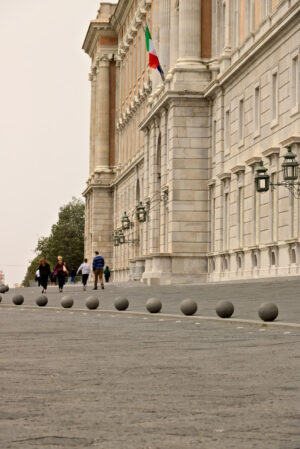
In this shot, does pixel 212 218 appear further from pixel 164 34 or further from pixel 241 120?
pixel 164 34

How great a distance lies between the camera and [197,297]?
114 feet

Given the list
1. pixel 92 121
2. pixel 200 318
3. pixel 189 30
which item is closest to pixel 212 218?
pixel 189 30

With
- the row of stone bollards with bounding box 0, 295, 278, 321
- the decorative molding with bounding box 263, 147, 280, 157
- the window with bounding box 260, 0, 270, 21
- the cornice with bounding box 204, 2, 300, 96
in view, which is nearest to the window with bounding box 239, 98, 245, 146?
the cornice with bounding box 204, 2, 300, 96

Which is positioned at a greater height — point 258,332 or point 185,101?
point 185,101

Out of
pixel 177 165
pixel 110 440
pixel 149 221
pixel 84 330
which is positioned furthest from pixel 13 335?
pixel 149 221

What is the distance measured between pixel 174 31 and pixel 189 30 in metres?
2.95

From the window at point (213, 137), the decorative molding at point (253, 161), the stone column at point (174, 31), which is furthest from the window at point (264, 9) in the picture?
the stone column at point (174, 31)

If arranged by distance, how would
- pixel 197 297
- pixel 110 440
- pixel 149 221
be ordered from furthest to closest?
pixel 149 221 < pixel 197 297 < pixel 110 440

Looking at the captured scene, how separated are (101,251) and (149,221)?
3763 cm

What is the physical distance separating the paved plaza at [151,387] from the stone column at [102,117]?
8159 centimetres

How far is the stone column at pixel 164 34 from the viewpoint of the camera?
63438mm

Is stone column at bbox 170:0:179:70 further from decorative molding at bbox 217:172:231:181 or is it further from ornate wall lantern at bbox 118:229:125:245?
ornate wall lantern at bbox 118:229:125:245

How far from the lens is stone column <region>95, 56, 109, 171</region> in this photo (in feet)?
336

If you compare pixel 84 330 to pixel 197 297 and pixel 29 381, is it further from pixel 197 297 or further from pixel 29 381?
pixel 197 297
